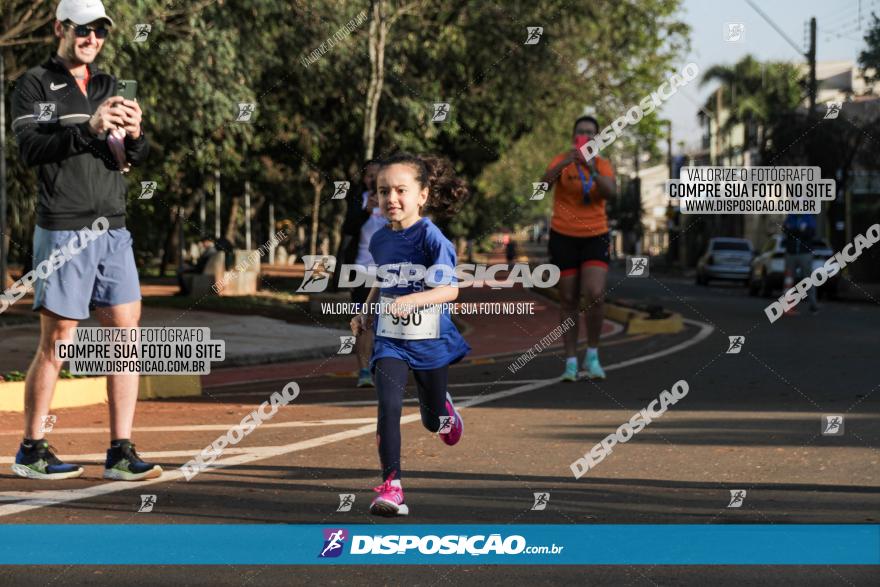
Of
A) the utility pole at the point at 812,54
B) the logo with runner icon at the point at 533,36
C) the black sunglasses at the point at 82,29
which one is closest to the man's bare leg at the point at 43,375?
the black sunglasses at the point at 82,29

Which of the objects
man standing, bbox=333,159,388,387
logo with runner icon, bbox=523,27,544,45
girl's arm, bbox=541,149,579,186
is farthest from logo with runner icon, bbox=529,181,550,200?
logo with runner icon, bbox=523,27,544,45

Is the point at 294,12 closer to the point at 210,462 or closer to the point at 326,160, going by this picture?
the point at 326,160

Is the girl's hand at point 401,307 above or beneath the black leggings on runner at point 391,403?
above

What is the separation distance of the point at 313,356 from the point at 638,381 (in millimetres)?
4870

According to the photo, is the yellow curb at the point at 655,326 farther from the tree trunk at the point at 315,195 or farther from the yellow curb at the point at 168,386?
the tree trunk at the point at 315,195

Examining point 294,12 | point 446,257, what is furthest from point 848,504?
point 294,12

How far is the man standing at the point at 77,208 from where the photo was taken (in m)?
7.01

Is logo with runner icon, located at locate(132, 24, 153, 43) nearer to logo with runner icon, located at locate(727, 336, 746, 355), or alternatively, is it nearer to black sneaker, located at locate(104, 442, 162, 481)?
logo with runner icon, located at locate(727, 336, 746, 355)

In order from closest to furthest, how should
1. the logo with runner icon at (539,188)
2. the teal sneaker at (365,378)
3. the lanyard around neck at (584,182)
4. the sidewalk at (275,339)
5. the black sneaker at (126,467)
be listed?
the black sneaker at (126,467), the logo with runner icon at (539,188), the lanyard around neck at (584,182), the teal sneaker at (365,378), the sidewalk at (275,339)

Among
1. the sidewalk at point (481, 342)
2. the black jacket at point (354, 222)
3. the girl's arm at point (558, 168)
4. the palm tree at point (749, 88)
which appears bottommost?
the sidewalk at point (481, 342)

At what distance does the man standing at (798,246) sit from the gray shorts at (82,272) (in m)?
18.3

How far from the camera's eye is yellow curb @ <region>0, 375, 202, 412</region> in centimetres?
1066

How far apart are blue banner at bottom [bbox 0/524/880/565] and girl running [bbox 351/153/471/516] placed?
655 millimetres

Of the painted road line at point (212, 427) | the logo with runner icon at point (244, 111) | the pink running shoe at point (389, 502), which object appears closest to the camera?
the pink running shoe at point (389, 502)
